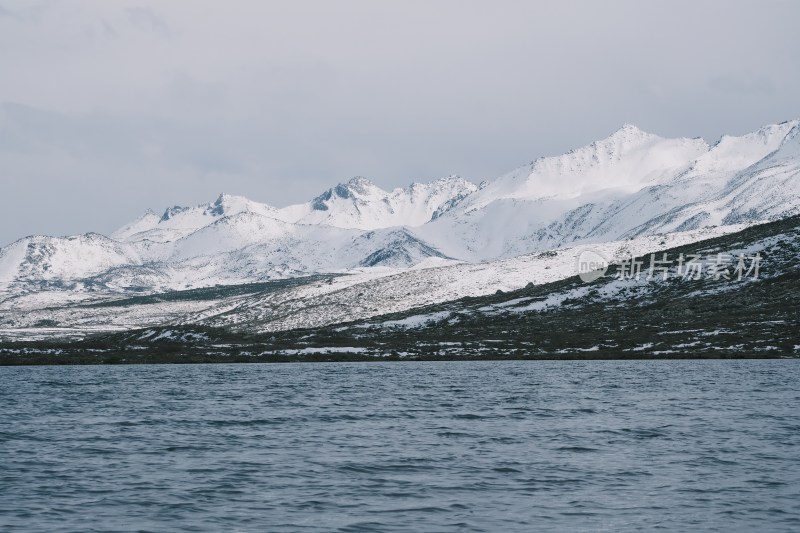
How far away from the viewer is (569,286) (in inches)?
7544

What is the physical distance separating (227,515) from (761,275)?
155923mm

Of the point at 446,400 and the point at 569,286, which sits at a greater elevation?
the point at 569,286

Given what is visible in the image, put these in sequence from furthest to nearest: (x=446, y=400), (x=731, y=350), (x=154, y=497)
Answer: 1. (x=731, y=350)
2. (x=446, y=400)
3. (x=154, y=497)

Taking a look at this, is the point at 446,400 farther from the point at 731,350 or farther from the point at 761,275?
the point at 761,275

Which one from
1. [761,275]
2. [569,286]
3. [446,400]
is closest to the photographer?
[446,400]

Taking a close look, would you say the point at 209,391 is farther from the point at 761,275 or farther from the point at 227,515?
the point at 761,275

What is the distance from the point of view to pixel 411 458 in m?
38.3

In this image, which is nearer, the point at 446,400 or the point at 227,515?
the point at 227,515

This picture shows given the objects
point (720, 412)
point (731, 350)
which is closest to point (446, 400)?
point (720, 412)

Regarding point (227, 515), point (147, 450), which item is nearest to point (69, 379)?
point (147, 450)

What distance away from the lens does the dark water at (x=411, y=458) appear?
28047 millimetres

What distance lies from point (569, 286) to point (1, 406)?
141456mm

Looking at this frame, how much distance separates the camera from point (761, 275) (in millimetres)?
168750

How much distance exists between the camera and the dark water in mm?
28047
